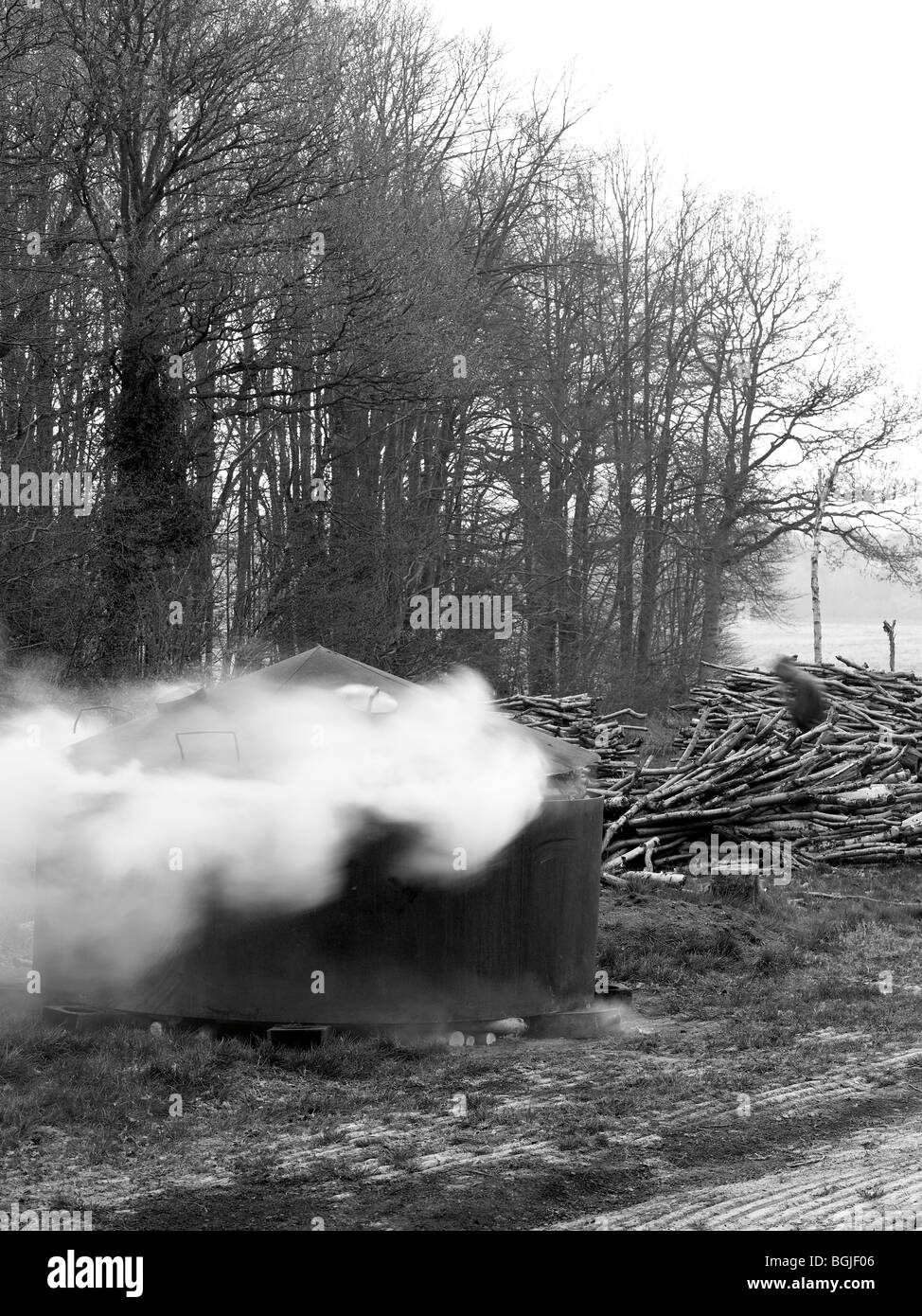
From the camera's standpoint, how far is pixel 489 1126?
5926 millimetres

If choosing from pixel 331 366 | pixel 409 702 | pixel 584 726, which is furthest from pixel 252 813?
pixel 331 366

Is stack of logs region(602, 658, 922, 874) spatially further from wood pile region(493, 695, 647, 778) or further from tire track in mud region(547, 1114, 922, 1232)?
tire track in mud region(547, 1114, 922, 1232)

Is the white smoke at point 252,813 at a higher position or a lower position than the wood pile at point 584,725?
higher

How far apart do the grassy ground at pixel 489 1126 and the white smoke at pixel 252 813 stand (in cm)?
69

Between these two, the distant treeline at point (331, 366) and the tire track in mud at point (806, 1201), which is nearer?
the tire track in mud at point (806, 1201)

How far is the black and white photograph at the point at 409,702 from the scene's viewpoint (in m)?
5.57

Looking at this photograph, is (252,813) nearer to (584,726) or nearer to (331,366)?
(584,726)

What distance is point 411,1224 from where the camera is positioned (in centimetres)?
477

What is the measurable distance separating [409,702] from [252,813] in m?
1.21

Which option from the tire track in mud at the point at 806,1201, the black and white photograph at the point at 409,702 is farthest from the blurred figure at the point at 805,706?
the tire track in mud at the point at 806,1201

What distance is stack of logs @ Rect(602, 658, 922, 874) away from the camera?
12.8m

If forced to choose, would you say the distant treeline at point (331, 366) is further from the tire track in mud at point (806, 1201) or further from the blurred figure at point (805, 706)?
the tire track in mud at point (806, 1201)

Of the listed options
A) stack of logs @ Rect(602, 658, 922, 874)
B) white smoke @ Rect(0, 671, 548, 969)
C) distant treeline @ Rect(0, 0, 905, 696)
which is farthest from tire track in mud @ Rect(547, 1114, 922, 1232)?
distant treeline @ Rect(0, 0, 905, 696)
